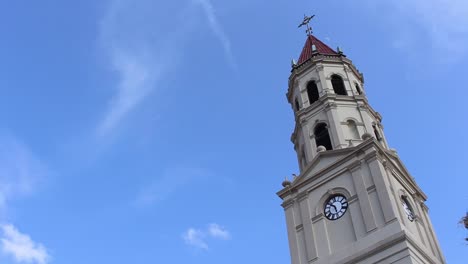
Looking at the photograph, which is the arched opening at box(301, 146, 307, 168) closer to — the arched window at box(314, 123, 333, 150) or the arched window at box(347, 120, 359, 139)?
the arched window at box(314, 123, 333, 150)

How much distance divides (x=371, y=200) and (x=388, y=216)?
1.82 m

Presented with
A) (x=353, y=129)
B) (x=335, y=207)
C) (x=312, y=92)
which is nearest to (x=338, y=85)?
(x=312, y=92)

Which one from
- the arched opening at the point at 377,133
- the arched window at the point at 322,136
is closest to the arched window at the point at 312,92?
the arched window at the point at 322,136

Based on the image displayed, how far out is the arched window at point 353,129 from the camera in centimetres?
3884

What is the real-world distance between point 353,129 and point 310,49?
1114 cm

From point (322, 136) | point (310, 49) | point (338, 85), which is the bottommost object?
point (322, 136)

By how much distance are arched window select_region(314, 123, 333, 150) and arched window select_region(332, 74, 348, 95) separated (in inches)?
157

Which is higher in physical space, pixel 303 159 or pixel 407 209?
pixel 303 159

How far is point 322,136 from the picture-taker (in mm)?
39875

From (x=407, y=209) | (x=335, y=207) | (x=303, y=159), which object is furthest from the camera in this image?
(x=303, y=159)

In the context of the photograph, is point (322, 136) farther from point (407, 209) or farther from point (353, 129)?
point (407, 209)

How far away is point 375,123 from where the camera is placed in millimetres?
41500

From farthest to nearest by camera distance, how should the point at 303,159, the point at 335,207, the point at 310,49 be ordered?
the point at 310,49 → the point at 303,159 → the point at 335,207

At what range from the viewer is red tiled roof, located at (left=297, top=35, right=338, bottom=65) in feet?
153
